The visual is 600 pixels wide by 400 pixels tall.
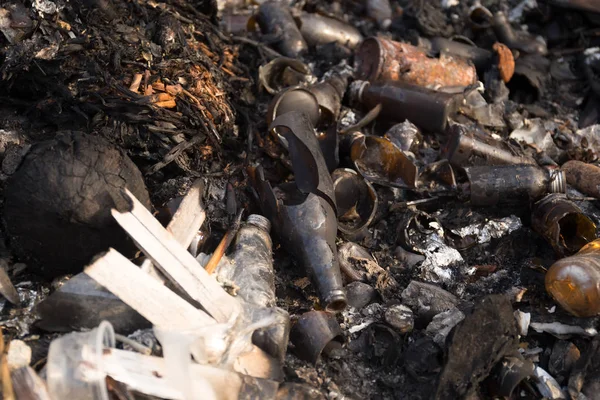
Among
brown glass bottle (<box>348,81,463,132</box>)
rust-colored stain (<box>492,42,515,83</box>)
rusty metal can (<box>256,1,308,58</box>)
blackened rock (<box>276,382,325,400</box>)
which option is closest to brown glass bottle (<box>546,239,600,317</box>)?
blackened rock (<box>276,382,325,400</box>)

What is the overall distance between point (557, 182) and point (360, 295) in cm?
147

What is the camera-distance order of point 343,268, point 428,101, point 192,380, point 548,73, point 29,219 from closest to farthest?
point 192,380
point 29,219
point 343,268
point 428,101
point 548,73

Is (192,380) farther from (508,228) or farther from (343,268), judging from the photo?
(508,228)

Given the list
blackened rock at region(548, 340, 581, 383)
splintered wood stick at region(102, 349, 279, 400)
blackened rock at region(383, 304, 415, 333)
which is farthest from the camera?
blackened rock at region(383, 304, 415, 333)

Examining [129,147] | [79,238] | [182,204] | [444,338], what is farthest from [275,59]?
[444,338]

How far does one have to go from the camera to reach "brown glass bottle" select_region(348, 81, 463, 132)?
3.92m

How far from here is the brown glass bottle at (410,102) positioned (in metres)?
3.92

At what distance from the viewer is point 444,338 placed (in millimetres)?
2627

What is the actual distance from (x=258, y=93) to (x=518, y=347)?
2.51 m

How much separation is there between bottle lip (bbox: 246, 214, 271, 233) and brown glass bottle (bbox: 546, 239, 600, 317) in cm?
149

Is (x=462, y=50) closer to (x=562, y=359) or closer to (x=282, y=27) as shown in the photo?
(x=282, y=27)

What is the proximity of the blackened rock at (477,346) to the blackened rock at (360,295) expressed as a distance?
0.60 metres

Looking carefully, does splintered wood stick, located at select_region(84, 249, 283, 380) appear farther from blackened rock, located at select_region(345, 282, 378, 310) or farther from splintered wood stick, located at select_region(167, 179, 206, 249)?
blackened rock, located at select_region(345, 282, 378, 310)

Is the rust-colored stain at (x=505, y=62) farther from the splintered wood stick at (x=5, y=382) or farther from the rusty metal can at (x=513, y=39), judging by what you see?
the splintered wood stick at (x=5, y=382)
